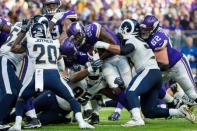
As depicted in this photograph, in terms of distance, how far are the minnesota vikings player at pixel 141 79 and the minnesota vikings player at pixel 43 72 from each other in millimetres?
710

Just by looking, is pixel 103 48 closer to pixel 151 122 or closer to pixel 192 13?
pixel 151 122

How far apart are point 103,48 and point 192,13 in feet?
Result: 34.2

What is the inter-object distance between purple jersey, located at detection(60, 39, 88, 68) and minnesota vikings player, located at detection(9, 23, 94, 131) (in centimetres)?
66

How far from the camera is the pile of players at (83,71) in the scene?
908 cm

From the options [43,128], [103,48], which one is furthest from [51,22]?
[43,128]

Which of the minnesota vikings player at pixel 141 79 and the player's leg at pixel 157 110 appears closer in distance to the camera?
the minnesota vikings player at pixel 141 79

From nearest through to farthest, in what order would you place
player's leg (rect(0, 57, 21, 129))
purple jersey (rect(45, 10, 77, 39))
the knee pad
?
player's leg (rect(0, 57, 21, 129))
the knee pad
purple jersey (rect(45, 10, 77, 39))

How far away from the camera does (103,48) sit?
9781 millimetres

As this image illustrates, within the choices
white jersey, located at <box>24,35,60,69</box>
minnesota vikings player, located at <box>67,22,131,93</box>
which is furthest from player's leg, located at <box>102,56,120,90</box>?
white jersey, located at <box>24,35,60,69</box>

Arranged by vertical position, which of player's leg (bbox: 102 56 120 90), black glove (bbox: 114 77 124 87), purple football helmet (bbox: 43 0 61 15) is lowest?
black glove (bbox: 114 77 124 87)

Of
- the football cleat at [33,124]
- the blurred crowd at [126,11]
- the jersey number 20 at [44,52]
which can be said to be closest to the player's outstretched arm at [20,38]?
the jersey number 20 at [44,52]

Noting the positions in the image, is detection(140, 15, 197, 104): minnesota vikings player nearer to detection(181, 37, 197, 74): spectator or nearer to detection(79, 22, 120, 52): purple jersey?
detection(79, 22, 120, 52): purple jersey

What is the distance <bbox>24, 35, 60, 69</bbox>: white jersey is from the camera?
9.06 metres

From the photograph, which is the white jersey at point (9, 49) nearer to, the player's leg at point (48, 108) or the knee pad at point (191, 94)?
the player's leg at point (48, 108)
